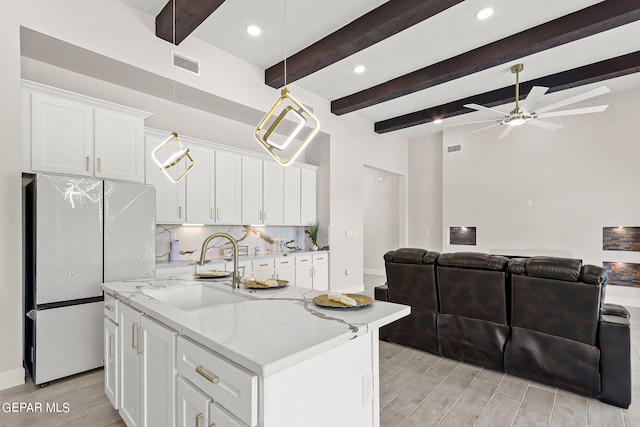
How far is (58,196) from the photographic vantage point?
2766mm

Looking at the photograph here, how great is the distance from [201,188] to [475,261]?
345 cm

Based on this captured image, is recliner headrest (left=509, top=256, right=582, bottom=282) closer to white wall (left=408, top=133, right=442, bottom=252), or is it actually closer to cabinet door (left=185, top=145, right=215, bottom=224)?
cabinet door (left=185, top=145, right=215, bottom=224)

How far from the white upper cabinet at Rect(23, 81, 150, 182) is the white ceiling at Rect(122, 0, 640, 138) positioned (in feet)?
3.90

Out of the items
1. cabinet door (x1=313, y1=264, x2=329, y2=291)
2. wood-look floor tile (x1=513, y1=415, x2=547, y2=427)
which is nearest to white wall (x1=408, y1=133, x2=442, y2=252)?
cabinet door (x1=313, y1=264, x2=329, y2=291)

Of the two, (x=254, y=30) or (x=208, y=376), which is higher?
(x=254, y=30)

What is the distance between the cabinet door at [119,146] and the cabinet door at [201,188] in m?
0.76

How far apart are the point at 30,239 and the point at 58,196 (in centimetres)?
50

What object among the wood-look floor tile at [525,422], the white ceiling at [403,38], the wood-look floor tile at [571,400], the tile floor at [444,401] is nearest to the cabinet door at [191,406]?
the tile floor at [444,401]

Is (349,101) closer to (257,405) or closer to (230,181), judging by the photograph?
(230,181)

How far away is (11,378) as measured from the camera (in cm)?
264

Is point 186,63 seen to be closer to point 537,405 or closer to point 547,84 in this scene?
point 537,405

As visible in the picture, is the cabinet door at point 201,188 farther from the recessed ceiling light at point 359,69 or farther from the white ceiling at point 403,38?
the recessed ceiling light at point 359,69

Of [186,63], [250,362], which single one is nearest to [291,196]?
[186,63]
